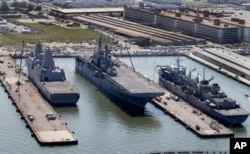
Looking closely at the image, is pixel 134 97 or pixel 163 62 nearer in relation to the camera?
pixel 134 97

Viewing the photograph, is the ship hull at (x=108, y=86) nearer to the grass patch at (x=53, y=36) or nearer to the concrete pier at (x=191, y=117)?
the concrete pier at (x=191, y=117)

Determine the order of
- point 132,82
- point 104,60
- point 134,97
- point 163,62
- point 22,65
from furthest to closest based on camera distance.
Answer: point 163,62 < point 22,65 < point 104,60 < point 132,82 < point 134,97

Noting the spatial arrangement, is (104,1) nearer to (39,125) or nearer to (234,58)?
(234,58)

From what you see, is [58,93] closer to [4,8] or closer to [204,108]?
[204,108]

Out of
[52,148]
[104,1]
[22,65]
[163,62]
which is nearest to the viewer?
[52,148]

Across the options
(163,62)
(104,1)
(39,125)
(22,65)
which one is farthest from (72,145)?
(104,1)

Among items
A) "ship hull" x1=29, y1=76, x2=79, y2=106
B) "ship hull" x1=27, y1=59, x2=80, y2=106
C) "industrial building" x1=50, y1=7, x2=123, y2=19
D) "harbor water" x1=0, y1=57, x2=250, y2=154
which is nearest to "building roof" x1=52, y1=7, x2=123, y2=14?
"industrial building" x1=50, y1=7, x2=123, y2=19

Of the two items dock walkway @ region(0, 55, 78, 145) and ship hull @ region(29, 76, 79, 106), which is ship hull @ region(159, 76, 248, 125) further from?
dock walkway @ region(0, 55, 78, 145)

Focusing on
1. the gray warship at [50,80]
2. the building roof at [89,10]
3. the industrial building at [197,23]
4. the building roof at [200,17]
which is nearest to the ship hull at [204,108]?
the gray warship at [50,80]
